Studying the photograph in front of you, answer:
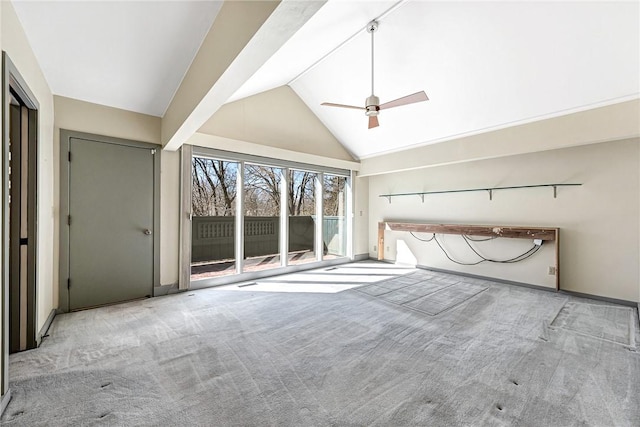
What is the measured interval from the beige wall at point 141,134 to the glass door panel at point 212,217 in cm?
28

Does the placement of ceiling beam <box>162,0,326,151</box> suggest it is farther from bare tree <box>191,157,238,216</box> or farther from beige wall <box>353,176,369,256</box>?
beige wall <box>353,176,369,256</box>

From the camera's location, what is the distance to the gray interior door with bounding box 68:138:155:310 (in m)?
3.36

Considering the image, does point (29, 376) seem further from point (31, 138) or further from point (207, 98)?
point (207, 98)

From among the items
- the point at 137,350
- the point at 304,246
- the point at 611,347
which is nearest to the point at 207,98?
the point at 137,350

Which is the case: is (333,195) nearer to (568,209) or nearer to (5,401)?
(568,209)

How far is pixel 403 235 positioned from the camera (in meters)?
6.39

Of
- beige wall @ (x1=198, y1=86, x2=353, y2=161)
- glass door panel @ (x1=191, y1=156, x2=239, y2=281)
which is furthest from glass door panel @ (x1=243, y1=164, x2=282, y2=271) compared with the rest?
beige wall @ (x1=198, y1=86, x2=353, y2=161)

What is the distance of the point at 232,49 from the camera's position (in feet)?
6.25

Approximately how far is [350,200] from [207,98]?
471 cm

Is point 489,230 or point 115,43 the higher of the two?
point 115,43

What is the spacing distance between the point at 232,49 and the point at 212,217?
10.4 feet

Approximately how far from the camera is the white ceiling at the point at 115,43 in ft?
7.12

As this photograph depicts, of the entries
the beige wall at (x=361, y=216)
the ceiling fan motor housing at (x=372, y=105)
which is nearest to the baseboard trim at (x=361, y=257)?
the beige wall at (x=361, y=216)

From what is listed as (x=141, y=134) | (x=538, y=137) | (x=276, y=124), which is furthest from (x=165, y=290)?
(x=538, y=137)
